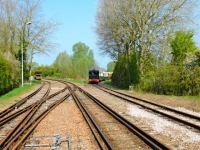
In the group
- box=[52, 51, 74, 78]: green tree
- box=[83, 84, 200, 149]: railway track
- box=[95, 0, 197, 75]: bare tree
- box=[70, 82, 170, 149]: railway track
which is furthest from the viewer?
box=[52, 51, 74, 78]: green tree

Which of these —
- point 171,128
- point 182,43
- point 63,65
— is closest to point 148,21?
point 182,43

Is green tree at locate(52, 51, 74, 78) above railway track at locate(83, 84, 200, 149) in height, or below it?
above

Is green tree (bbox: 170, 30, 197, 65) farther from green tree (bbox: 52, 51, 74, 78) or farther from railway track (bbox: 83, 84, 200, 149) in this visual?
green tree (bbox: 52, 51, 74, 78)

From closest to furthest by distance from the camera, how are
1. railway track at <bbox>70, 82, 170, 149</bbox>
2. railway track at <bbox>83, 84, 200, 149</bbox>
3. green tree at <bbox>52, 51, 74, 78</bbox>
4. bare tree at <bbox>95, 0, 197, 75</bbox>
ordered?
1. railway track at <bbox>70, 82, 170, 149</bbox>
2. railway track at <bbox>83, 84, 200, 149</bbox>
3. bare tree at <bbox>95, 0, 197, 75</bbox>
4. green tree at <bbox>52, 51, 74, 78</bbox>

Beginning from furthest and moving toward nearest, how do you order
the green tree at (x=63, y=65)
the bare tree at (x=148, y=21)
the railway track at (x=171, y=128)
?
the green tree at (x=63, y=65)
the bare tree at (x=148, y=21)
the railway track at (x=171, y=128)

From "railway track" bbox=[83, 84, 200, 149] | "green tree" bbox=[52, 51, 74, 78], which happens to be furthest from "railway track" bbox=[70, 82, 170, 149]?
"green tree" bbox=[52, 51, 74, 78]

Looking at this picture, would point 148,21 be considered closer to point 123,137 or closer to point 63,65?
point 123,137

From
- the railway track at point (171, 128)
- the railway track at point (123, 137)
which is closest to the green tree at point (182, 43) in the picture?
the railway track at point (171, 128)

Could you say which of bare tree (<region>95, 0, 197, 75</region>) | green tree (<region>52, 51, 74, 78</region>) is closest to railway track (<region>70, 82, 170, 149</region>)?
bare tree (<region>95, 0, 197, 75</region>)

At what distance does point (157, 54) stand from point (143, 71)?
3.13 meters

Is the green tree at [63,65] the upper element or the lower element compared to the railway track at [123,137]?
upper

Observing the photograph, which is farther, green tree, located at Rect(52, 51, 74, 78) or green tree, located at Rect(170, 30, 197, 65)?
green tree, located at Rect(52, 51, 74, 78)

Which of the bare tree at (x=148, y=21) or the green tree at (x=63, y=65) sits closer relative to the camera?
the bare tree at (x=148, y=21)

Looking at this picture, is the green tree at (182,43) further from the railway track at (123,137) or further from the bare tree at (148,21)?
the railway track at (123,137)
